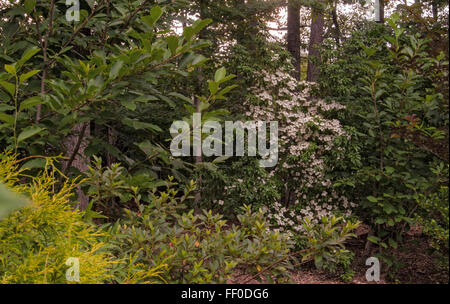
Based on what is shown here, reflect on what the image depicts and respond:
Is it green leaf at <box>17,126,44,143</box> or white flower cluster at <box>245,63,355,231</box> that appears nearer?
green leaf at <box>17,126,44,143</box>

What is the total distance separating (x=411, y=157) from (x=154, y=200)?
114 inches

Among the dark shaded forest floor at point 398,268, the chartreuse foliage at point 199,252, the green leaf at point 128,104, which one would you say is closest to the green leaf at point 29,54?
the green leaf at point 128,104

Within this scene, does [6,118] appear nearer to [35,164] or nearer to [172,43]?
[35,164]

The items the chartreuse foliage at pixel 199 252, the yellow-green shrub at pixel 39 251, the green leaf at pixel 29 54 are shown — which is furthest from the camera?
the chartreuse foliage at pixel 199 252

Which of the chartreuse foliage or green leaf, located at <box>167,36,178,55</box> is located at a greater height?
green leaf, located at <box>167,36,178,55</box>

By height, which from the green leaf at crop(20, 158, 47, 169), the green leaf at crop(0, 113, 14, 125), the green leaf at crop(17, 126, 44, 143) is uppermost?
the green leaf at crop(0, 113, 14, 125)

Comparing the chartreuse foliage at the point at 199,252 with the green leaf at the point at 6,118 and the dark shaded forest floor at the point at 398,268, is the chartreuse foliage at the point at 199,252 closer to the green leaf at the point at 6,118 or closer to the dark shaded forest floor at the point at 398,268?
the green leaf at the point at 6,118

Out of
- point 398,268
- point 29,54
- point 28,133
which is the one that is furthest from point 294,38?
point 28,133

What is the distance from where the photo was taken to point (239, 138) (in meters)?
5.17

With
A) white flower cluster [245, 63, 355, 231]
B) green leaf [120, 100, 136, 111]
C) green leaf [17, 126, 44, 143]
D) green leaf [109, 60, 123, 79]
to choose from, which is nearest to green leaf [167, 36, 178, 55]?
green leaf [109, 60, 123, 79]

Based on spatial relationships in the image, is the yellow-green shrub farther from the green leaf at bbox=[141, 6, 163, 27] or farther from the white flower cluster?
the white flower cluster
